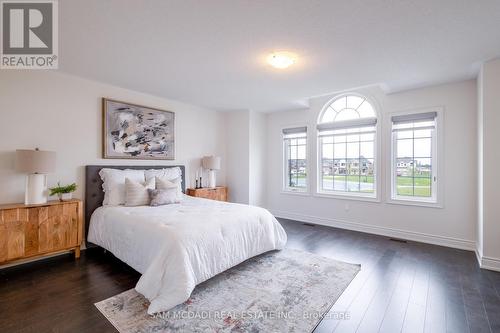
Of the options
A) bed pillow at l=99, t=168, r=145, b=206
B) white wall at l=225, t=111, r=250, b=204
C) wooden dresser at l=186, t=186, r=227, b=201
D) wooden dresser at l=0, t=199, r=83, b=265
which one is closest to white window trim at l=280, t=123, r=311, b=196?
white wall at l=225, t=111, r=250, b=204

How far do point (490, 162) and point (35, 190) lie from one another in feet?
17.8

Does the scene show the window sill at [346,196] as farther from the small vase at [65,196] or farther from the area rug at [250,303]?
the small vase at [65,196]

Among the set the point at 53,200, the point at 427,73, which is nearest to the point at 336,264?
the point at 427,73

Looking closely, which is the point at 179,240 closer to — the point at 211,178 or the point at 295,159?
the point at 211,178

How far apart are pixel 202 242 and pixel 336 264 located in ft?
5.61

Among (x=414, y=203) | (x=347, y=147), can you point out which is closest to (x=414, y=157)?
(x=414, y=203)

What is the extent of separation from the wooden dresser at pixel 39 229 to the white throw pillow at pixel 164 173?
101 centimetres

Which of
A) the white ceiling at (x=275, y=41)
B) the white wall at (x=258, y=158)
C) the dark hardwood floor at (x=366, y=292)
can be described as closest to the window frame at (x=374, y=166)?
the white ceiling at (x=275, y=41)

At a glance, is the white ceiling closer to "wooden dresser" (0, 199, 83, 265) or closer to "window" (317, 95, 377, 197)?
"window" (317, 95, 377, 197)

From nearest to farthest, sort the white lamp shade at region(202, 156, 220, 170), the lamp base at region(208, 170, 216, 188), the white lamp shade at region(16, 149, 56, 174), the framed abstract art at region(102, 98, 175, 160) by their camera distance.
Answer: the white lamp shade at region(16, 149, 56, 174), the framed abstract art at region(102, 98, 175, 160), the white lamp shade at region(202, 156, 220, 170), the lamp base at region(208, 170, 216, 188)

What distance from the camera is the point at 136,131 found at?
3906 millimetres

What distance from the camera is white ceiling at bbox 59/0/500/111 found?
1.84 m

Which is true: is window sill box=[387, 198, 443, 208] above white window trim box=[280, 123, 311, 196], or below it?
below

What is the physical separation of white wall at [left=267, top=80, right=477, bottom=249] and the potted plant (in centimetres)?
413
